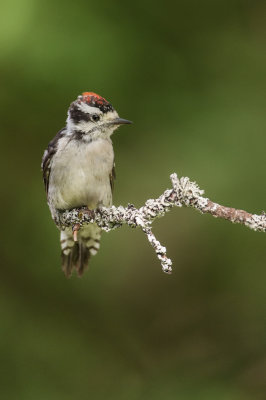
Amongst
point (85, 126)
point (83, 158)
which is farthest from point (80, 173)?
point (85, 126)

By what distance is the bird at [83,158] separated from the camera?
420cm

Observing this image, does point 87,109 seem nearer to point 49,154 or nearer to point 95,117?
point 95,117

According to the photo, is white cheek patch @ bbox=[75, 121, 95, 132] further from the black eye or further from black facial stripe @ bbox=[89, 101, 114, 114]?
black facial stripe @ bbox=[89, 101, 114, 114]


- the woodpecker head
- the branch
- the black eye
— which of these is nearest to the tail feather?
the branch

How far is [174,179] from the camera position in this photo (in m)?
3.06

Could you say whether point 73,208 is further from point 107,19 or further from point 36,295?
point 107,19

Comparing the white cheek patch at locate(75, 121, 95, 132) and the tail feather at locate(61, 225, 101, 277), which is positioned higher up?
the white cheek patch at locate(75, 121, 95, 132)

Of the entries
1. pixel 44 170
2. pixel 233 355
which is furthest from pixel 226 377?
pixel 44 170

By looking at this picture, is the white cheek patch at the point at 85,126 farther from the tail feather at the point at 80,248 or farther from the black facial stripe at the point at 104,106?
the tail feather at the point at 80,248

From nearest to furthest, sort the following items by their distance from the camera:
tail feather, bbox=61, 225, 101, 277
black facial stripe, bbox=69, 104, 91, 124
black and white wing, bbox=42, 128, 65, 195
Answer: black facial stripe, bbox=69, 104, 91, 124, black and white wing, bbox=42, 128, 65, 195, tail feather, bbox=61, 225, 101, 277

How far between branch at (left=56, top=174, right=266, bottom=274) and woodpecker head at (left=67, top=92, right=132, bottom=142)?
589mm

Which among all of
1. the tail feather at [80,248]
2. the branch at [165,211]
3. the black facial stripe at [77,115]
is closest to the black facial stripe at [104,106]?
the black facial stripe at [77,115]

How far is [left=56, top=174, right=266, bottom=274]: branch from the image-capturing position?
2740mm

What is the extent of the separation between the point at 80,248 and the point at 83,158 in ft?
3.31
